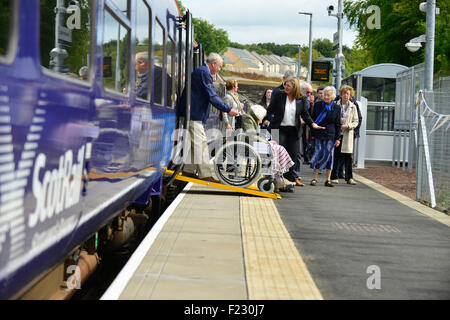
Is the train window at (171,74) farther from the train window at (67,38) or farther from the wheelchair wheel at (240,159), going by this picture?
the train window at (67,38)

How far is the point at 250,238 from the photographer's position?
7.16m

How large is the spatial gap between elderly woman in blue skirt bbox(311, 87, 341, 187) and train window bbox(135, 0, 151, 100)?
612 centimetres

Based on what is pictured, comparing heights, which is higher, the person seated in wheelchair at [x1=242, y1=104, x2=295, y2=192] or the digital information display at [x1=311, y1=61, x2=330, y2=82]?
the digital information display at [x1=311, y1=61, x2=330, y2=82]

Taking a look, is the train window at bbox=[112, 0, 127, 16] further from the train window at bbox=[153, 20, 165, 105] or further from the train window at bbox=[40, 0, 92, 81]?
the train window at bbox=[153, 20, 165, 105]

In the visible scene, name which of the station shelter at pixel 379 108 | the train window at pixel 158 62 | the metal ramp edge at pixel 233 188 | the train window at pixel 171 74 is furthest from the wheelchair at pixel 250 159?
the station shelter at pixel 379 108

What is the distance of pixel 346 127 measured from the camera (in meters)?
14.3

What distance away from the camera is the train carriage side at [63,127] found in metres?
2.87

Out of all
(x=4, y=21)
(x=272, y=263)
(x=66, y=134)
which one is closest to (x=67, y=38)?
(x=66, y=134)

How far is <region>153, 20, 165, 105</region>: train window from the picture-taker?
323 inches

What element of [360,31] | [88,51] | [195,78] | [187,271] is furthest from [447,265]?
[360,31]

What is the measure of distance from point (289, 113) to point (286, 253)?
5840 millimetres

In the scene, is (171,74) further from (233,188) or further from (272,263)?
(272,263)

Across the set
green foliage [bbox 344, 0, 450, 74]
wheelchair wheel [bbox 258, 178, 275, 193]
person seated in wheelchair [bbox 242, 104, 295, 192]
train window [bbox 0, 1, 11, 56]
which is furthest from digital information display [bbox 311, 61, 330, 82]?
train window [bbox 0, 1, 11, 56]

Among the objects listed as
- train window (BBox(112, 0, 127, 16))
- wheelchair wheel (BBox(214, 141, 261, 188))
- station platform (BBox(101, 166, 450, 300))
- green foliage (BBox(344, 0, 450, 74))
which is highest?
green foliage (BBox(344, 0, 450, 74))
